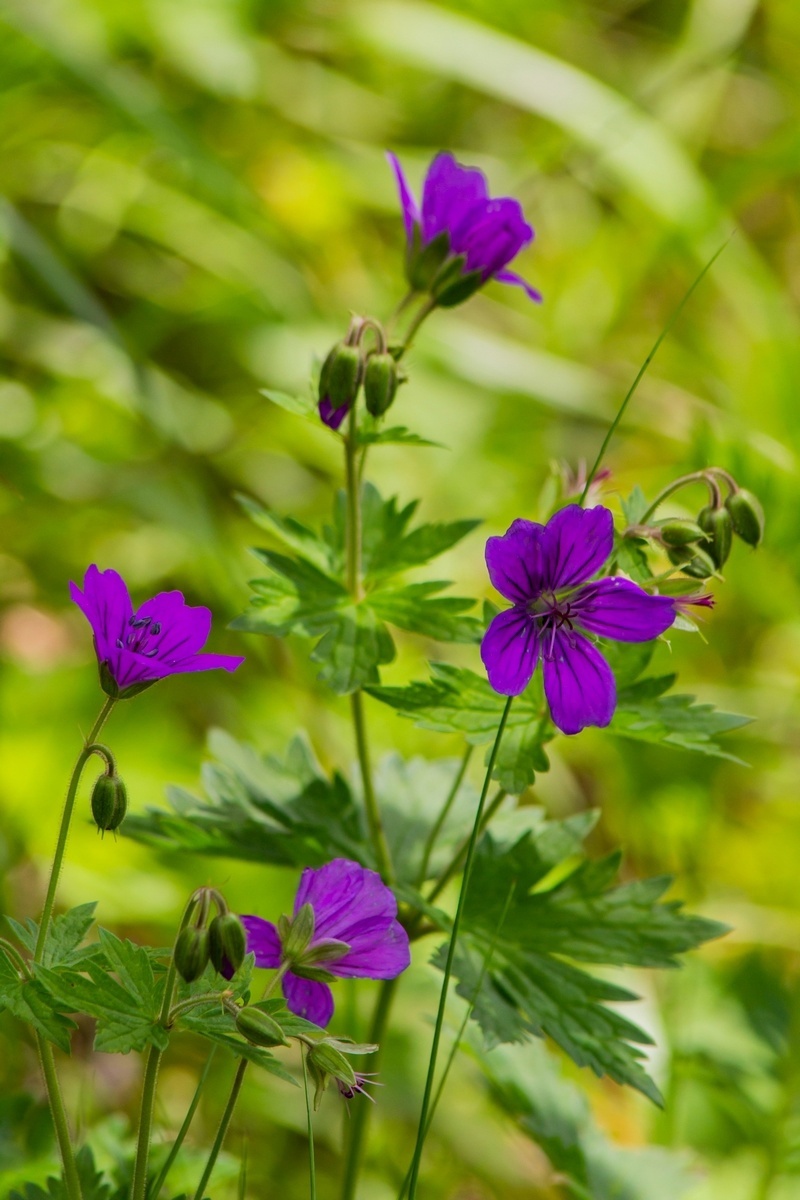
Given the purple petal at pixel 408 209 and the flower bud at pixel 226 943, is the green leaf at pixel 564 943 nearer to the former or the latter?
the flower bud at pixel 226 943

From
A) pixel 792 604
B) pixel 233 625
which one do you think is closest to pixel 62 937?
pixel 233 625

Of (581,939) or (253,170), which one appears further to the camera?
(253,170)

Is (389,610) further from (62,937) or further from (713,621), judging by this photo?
(713,621)

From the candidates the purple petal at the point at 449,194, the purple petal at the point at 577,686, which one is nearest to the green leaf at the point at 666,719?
the purple petal at the point at 577,686

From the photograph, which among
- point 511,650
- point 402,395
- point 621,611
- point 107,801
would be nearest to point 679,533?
point 621,611

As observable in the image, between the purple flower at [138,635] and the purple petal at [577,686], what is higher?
the purple petal at [577,686]

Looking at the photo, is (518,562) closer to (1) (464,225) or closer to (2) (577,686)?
(2) (577,686)
